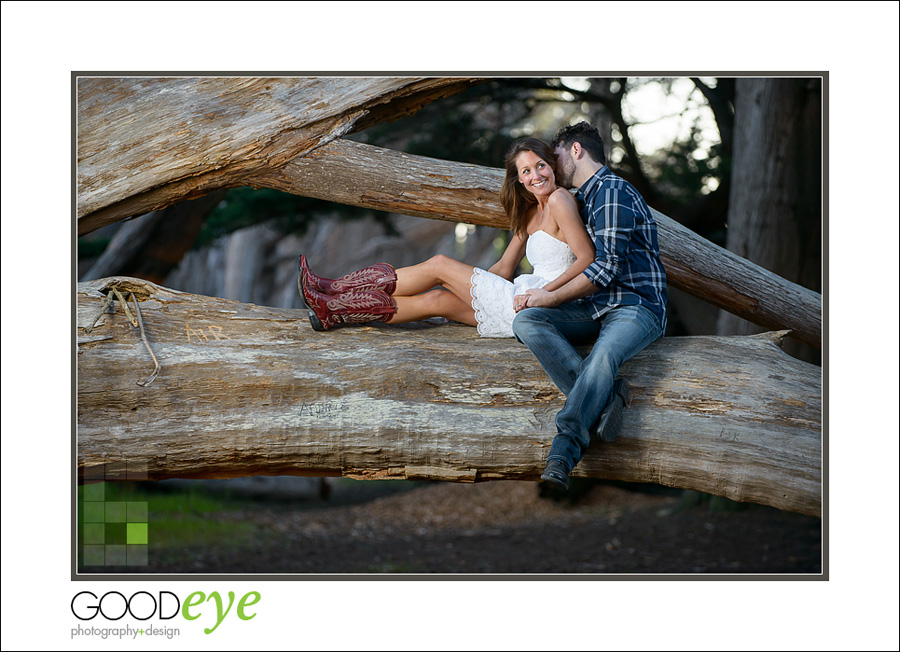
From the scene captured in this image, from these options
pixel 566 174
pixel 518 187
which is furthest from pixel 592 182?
pixel 518 187

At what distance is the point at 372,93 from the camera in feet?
10.9

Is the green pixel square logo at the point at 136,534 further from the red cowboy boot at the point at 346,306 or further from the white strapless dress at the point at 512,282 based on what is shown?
the white strapless dress at the point at 512,282

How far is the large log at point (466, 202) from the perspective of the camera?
11.2ft

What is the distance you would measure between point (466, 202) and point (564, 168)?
589 mm

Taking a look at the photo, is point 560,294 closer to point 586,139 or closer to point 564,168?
point 564,168

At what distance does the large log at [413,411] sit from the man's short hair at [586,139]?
842 millimetres

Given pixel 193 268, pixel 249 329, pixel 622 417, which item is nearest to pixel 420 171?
pixel 249 329

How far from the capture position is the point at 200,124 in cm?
336

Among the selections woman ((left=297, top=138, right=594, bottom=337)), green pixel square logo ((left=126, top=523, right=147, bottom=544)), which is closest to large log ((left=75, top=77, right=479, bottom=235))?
woman ((left=297, top=138, right=594, bottom=337))

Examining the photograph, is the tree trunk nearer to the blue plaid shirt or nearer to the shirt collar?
the blue plaid shirt

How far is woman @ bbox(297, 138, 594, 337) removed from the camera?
297cm

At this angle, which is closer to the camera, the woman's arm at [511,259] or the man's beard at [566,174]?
the man's beard at [566,174]

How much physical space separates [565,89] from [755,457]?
11.4ft

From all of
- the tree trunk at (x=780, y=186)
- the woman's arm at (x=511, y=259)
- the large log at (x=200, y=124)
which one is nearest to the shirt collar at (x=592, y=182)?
the woman's arm at (x=511, y=259)
